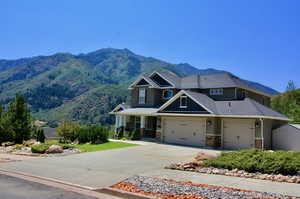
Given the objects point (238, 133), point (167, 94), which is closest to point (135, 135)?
point (167, 94)

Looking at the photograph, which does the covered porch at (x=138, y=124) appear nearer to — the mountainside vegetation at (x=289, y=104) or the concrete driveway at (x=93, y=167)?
the concrete driveway at (x=93, y=167)

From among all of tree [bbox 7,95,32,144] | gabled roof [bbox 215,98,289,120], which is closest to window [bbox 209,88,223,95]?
gabled roof [bbox 215,98,289,120]

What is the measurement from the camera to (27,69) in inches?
6969

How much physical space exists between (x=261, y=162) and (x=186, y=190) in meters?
4.27

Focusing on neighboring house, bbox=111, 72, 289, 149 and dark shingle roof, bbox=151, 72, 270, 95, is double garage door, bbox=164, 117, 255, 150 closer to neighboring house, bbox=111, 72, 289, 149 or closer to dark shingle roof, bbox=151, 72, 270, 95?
neighboring house, bbox=111, 72, 289, 149

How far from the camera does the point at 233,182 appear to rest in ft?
30.7

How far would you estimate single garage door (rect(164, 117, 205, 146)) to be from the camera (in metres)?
22.7

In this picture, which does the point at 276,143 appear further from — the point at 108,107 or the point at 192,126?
the point at 108,107

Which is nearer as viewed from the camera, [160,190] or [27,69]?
[160,190]

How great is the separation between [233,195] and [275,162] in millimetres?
3853

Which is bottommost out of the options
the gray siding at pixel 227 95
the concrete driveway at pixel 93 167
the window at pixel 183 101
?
the concrete driveway at pixel 93 167

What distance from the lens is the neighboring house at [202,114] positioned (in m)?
21.1

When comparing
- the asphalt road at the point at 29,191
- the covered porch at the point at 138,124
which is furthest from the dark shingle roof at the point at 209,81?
the asphalt road at the point at 29,191

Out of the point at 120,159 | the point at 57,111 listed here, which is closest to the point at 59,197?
the point at 120,159
